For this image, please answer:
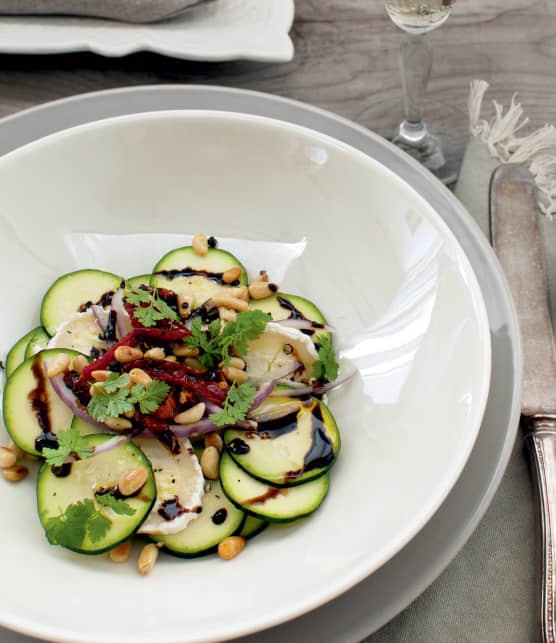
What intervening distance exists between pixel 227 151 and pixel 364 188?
1.27 ft

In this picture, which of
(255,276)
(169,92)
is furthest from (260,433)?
(169,92)

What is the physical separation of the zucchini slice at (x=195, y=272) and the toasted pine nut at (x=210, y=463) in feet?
1.39

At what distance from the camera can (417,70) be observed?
2.35 metres

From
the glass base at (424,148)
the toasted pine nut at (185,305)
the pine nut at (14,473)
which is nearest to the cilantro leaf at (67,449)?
the pine nut at (14,473)

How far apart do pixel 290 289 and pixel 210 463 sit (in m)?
0.59

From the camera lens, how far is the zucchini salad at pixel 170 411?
1.51 metres

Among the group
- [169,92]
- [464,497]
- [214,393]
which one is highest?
[169,92]

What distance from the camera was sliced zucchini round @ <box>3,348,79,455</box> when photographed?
1.61 metres

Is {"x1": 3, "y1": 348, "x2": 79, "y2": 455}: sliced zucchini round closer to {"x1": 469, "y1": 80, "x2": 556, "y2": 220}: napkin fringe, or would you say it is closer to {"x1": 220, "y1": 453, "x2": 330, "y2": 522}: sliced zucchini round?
{"x1": 220, "y1": 453, "x2": 330, "y2": 522}: sliced zucchini round

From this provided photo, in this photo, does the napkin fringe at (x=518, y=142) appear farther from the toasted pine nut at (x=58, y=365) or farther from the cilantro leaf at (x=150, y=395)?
the toasted pine nut at (x=58, y=365)

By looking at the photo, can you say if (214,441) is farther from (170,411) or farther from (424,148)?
(424,148)

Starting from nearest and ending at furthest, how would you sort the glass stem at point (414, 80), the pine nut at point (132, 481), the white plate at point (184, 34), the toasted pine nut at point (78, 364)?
the pine nut at point (132, 481) → the toasted pine nut at point (78, 364) → the glass stem at point (414, 80) → the white plate at point (184, 34)

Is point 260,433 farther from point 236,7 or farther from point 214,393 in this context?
point 236,7

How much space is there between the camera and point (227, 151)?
2027 millimetres
